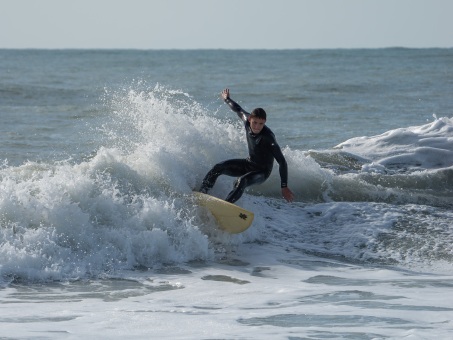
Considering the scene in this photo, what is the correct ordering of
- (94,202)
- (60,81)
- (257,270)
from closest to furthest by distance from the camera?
(257,270) < (94,202) < (60,81)

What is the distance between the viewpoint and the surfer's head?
10.5m

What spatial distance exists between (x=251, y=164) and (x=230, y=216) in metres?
0.99

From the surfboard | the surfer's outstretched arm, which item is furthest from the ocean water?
the surfer's outstretched arm

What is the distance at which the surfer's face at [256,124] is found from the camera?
10.5m

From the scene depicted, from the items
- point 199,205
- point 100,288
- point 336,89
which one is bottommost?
point 100,288

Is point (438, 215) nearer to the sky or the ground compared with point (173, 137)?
nearer to the ground

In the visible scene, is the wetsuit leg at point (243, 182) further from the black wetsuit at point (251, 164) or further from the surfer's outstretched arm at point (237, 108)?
the surfer's outstretched arm at point (237, 108)

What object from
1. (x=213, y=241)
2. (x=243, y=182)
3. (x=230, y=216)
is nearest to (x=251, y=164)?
(x=243, y=182)

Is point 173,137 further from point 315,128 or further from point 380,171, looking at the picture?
point 315,128

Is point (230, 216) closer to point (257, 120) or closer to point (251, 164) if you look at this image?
point (251, 164)

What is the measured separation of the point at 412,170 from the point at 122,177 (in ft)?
20.0

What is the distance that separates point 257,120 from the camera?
1052cm

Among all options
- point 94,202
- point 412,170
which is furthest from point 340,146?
point 94,202

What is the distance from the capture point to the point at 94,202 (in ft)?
33.9
